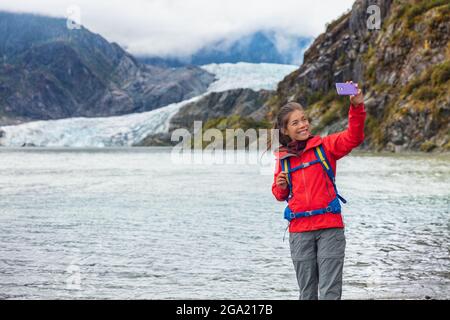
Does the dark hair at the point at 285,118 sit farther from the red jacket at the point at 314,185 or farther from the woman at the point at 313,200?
the red jacket at the point at 314,185

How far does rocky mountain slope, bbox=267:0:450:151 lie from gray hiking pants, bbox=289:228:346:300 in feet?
299

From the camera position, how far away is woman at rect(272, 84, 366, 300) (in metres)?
6.80

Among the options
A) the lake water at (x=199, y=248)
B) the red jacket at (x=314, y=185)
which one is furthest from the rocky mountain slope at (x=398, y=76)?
the red jacket at (x=314, y=185)

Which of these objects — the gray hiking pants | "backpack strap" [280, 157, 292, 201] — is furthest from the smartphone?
the gray hiking pants

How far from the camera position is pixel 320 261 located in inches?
271

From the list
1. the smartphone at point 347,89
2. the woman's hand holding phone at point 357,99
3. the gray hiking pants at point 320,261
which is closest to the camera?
the smartphone at point 347,89

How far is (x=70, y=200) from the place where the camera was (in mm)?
29266

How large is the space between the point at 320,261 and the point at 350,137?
4.24 feet

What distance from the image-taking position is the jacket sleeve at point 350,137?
6594 millimetres

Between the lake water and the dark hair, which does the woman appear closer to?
the dark hair

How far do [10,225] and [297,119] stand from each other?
48.5 ft
